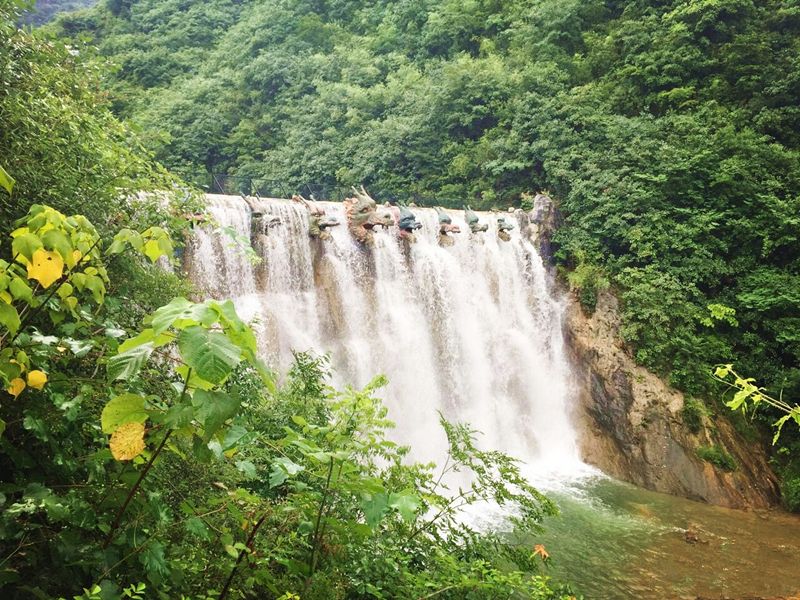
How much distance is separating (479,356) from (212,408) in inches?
506

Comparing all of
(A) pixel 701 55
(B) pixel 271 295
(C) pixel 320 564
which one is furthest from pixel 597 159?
(C) pixel 320 564

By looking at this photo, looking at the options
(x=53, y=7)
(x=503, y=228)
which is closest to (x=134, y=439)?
(x=503, y=228)

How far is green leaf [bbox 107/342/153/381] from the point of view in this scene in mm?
1392

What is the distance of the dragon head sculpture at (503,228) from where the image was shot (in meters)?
14.9

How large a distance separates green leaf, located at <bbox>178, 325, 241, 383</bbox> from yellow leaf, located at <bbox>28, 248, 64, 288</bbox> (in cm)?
55

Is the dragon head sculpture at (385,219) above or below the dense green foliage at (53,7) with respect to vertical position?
below

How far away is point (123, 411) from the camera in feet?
5.07

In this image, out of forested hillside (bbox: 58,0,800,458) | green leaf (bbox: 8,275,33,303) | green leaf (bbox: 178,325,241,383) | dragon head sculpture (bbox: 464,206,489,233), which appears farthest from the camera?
dragon head sculpture (bbox: 464,206,489,233)

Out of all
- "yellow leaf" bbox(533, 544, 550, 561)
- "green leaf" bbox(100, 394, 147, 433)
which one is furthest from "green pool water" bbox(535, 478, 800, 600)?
"green leaf" bbox(100, 394, 147, 433)

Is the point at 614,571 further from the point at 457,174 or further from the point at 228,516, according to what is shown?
the point at 457,174

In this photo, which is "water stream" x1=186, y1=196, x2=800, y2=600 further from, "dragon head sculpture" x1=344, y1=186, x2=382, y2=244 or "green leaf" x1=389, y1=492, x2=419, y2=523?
"green leaf" x1=389, y1=492, x2=419, y2=523

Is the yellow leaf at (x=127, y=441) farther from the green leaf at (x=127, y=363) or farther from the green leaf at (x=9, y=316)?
the green leaf at (x=9, y=316)

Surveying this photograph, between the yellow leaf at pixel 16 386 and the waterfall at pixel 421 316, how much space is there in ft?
29.3

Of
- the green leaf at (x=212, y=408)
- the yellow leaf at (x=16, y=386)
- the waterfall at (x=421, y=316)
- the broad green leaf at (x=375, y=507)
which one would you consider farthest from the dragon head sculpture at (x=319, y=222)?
the green leaf at (x=212, y=408)
